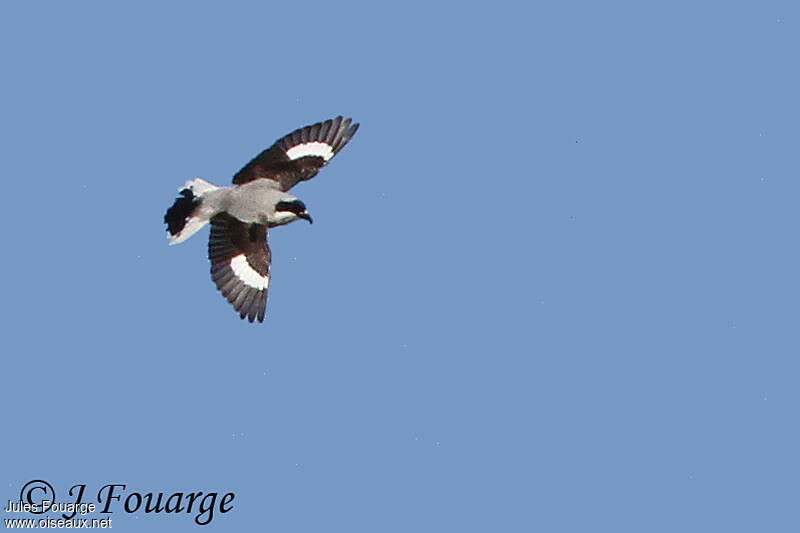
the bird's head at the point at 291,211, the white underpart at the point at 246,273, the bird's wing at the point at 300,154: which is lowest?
the white underpart at the point at 246,273

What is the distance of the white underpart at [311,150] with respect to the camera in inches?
500

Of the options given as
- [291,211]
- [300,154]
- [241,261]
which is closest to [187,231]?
[241,261]

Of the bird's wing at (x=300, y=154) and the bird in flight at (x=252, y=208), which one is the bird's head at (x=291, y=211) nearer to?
the bird in flight at (x=252, y=208)

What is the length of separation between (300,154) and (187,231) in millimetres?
1090

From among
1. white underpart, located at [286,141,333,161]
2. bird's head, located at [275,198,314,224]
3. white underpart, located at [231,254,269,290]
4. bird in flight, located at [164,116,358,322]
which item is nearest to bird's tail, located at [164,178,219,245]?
bird in flight, located at [164,116,358,322]

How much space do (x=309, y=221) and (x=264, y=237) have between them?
0.50 meters

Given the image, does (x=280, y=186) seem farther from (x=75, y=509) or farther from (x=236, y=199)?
(x=75, y=509)

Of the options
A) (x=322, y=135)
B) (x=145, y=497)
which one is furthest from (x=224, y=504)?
(x=322, y=135)

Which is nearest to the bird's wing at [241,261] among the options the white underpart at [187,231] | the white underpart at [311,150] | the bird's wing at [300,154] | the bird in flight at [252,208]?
the bird in flight at [252,208]

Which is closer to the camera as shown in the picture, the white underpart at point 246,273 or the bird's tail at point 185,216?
the bird's tail at point 185,216

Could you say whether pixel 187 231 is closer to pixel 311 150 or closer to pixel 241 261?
pixel 241 261

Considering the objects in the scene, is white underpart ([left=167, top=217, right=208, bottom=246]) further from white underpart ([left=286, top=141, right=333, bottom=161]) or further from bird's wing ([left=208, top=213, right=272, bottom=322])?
white underpart ([left=286, top=141, right=333, bottom=161])

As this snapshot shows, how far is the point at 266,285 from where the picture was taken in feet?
41.0

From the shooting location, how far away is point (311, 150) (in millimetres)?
12742
